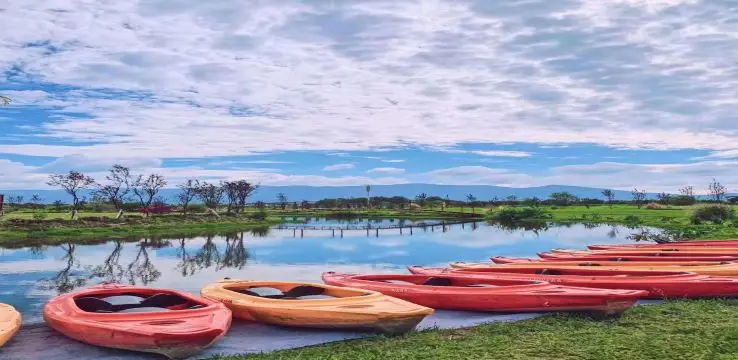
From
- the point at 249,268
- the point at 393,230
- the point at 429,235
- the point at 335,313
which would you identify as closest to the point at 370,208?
the point at 393,230

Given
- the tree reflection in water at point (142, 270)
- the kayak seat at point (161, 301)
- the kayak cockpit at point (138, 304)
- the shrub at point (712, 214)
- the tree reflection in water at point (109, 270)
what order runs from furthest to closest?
the shrub at point (712, 214)
the tree reflection in water at point (109, 270)
the tree reflection in water at point (142, 270)
the kayak seat at point (161, 301)
the kayak cockpit at point (138, 304)

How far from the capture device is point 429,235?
32688mm

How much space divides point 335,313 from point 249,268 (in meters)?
10.7

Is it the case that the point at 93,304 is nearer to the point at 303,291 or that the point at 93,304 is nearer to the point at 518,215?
the point at 303,291

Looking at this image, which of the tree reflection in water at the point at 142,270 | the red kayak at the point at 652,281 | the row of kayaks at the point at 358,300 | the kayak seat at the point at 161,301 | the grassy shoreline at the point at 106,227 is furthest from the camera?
the grassy shoreline at the point at 106,227

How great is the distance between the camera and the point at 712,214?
32.8 meters

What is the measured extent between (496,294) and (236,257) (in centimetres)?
1431

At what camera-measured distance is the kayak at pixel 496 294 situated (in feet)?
26.5

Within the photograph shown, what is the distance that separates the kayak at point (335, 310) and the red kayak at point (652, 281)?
2.85m

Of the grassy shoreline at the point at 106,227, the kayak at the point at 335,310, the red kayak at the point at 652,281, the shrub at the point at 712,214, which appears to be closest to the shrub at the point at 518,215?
the shrub at the point at 712,214

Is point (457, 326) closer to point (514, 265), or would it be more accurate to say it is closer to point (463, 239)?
point (514, 265)

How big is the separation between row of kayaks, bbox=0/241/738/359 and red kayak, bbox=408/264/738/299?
0.02m

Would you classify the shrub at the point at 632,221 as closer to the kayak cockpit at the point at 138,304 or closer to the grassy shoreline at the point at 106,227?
the grassy shoreline at the point at 106,227

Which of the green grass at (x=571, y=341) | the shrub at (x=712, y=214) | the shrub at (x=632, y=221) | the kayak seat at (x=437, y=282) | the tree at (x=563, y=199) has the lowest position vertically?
the green grass at (x=571, y=341)
